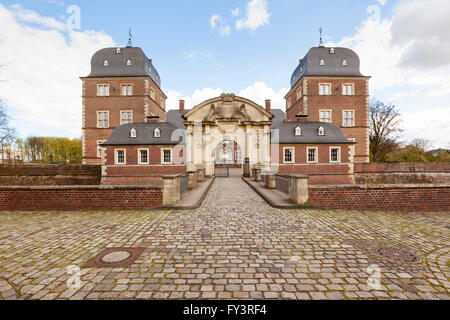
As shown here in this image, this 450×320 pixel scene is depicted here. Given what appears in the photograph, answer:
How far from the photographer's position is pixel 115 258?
388cm

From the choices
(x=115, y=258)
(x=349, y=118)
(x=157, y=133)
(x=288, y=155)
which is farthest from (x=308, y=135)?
(x=115, y=258)

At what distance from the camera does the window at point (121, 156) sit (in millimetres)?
20938

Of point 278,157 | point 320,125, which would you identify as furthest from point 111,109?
point 320,125

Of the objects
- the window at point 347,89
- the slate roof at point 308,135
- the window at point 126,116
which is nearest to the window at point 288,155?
the slate roof at point 308,135

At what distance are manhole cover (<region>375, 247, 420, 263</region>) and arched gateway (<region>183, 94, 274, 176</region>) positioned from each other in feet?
54.9

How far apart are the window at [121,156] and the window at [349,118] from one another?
28.7 metres

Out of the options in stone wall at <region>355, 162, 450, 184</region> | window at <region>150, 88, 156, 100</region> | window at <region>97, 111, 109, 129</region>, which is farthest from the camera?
window at <region>150, 88, 156, 100</region>

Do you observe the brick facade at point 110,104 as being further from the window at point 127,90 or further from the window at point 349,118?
the window at point 349,118

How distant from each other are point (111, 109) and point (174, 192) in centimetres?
2536

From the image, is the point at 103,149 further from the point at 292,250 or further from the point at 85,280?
the point at 292,250

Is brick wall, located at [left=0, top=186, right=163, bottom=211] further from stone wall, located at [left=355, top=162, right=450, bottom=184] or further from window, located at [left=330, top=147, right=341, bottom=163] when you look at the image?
stone wall, located at [left=355, top=162, right=450, bottom=184]

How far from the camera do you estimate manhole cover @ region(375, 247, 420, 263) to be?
3814 mm

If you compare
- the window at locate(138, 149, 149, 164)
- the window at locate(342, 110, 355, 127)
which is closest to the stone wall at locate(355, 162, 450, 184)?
the window at locate(342, 110, 355, 127)
